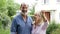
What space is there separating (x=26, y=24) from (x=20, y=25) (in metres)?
0.06

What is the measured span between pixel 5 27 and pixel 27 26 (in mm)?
6660

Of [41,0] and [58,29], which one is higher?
[41,0]

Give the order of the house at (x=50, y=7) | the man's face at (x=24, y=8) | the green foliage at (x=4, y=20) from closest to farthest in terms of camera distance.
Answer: the man's face at (x=24, y=8) < the green foliage at (x=4, y=20) < the house at (x=50, y=7)

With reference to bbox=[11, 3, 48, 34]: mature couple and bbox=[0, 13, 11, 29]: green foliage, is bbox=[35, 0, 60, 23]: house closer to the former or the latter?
bbox=[0, 13, 11, 29]: green foliage

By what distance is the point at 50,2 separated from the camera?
11758 mm

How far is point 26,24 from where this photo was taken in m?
1.84

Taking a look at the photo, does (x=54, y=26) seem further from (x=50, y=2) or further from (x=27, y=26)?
(x=27, y=26)

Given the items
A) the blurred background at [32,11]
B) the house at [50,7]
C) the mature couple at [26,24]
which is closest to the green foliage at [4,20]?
the blurred background at [32,11]

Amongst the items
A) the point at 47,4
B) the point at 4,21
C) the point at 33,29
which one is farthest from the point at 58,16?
the point at 33,29

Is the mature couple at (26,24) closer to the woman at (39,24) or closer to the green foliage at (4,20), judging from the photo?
the woman at (39,24)

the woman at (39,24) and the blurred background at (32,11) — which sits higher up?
the woman at (39,24)

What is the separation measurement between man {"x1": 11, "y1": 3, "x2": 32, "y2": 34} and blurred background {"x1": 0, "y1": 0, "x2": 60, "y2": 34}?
16.4 ft

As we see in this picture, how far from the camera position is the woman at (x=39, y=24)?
185 cm

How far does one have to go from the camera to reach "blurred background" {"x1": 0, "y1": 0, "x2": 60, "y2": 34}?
24.5 ft
